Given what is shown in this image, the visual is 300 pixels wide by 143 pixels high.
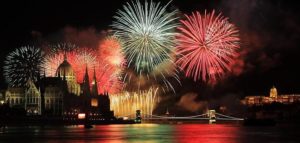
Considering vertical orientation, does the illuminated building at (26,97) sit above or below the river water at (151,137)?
above

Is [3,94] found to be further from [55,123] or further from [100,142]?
[100,142]

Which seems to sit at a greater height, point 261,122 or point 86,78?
point 86,78

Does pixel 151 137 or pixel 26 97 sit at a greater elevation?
pixel 26 97

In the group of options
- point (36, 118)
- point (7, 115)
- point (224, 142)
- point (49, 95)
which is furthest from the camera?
point (49, 95)

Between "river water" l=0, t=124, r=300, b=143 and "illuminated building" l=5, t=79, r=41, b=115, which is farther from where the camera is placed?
"illuminated building" l=5, t=79, r=41, b=115

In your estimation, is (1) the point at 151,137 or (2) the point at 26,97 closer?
(1) the point at 151,137

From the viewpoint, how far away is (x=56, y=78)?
198375mm

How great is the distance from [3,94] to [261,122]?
8689 cm

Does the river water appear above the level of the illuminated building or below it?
below

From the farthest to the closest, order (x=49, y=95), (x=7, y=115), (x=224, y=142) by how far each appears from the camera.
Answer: (x=49, y=95) → (x=7, y=115) → (x=224, y=142)

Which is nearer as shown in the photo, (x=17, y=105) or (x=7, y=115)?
(x=7, y=115)

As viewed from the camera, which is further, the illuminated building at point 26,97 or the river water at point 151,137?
the illuminated building at point 26,97

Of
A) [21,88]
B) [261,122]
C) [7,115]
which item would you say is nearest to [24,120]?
[7,115]

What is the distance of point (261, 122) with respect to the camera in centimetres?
19512
